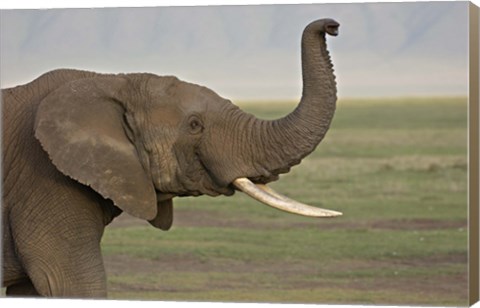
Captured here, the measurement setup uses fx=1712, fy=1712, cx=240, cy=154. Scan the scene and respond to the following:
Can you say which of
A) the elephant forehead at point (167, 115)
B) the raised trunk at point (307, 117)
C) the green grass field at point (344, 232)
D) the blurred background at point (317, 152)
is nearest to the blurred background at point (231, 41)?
the blurred background at point (317, 152)

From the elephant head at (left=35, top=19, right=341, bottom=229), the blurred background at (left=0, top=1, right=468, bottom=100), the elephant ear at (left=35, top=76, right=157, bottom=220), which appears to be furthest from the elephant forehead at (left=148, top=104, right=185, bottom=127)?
the blurred background at (left=0, top=1, right=468, bottom=100)

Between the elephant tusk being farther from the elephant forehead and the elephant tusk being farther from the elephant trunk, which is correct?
the elephant forehead

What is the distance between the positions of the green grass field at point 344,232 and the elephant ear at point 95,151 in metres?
3.60

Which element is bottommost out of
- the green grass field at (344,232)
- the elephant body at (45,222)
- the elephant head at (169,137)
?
the elephant body at (45,222)

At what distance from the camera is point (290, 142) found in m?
7.49

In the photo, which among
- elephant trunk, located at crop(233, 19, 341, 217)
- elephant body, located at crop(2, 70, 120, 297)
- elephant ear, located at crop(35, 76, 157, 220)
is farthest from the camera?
elephant body, located at crop(2, 70, 120, 297)

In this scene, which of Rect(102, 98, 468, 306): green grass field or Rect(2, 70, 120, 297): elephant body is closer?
Rect(2, 70, 120, 297): elephant body

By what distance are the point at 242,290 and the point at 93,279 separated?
4.92 m

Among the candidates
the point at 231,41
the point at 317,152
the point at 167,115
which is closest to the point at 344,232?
the point at 317,152

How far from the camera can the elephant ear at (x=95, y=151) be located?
7551 mm

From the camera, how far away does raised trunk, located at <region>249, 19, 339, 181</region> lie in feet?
24.4

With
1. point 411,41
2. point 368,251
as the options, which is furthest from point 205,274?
point 411,41

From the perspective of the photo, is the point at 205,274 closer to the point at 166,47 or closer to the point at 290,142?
the point at 166,47

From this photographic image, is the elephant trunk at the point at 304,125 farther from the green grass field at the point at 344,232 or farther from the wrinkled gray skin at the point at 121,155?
the green grass field at the point at 344,232
